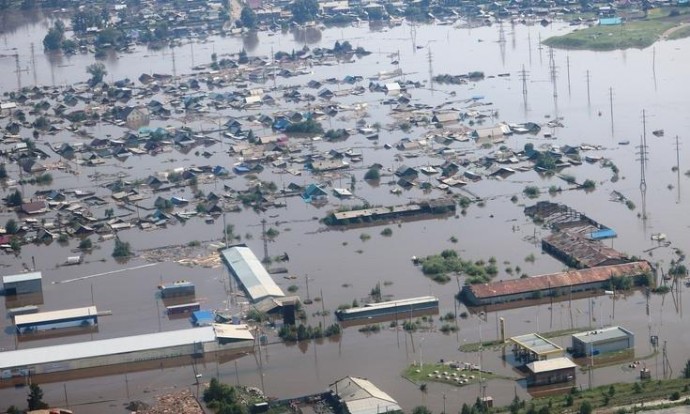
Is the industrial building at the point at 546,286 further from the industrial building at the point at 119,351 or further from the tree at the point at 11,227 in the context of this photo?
the tree at the point at 11,227

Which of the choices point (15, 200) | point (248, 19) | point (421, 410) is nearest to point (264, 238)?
point (15, 200)

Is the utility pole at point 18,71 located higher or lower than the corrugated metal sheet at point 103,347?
higher

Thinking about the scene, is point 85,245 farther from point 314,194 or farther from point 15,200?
point 314,194

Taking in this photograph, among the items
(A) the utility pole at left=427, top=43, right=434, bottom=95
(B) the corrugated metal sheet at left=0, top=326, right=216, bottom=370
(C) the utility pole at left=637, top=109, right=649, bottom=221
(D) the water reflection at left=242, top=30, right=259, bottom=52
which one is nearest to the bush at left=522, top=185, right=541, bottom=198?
(C) the utility pole at left=637, top=109, right=649, bottom=221

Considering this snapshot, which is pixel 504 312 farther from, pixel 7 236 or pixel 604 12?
pixel 604 12

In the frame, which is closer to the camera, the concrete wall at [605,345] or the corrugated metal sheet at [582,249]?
the concrete wall at [605,345]

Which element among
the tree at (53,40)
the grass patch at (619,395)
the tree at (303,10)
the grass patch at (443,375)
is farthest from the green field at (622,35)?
the grass patch at (619,395)

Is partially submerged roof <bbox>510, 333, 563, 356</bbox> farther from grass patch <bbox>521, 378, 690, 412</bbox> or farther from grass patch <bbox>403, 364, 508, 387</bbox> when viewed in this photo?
grass patch <bbox>521, 378, 690, 412</bbox>
